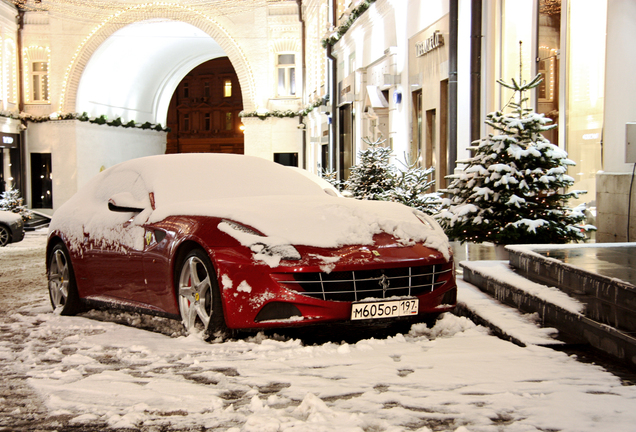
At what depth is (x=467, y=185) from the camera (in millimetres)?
8836

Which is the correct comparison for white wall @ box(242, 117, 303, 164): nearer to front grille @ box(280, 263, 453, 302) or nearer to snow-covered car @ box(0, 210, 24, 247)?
snow-covered car @ box(0, 210, 24, 247)

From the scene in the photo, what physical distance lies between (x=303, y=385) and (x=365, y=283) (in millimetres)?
1151

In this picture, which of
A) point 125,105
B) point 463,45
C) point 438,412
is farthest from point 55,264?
point 125,105

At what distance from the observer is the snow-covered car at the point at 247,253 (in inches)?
191

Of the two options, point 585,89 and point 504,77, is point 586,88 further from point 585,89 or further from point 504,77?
point 504,77

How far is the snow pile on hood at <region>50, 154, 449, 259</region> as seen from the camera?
5.17 metres

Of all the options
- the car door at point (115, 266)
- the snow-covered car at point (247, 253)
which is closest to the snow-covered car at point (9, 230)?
the snow-covered car at point (247, 253)

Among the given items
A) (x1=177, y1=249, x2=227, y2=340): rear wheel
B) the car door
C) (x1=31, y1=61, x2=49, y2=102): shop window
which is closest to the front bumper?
(x1=177, y1=249, x2=227, y2=340): rear wheel

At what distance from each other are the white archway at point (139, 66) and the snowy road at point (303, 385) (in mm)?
34386

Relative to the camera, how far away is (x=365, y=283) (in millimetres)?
4988

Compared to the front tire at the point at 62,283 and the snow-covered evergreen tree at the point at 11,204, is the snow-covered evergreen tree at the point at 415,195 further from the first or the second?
the snow-covered evergreen tree at the point at 11,204

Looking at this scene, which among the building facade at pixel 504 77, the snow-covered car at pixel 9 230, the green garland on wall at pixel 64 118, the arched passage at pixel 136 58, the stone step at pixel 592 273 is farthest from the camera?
the arched passage at pixel 136 58

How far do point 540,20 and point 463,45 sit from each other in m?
2.32

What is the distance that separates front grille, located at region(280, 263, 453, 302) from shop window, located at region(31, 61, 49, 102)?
118ft
